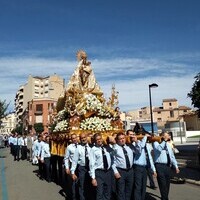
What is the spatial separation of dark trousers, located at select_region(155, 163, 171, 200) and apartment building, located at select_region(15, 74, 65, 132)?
285 ft

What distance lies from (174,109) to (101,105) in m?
93.3

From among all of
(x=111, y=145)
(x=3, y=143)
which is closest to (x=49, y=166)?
(x=111, y=145)

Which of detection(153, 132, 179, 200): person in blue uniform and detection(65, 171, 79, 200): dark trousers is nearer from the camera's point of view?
detection(153, 132, 179, 200): person in blue uniform

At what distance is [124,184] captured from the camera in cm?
773

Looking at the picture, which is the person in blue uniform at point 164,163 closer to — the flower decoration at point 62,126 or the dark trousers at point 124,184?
the dark trousers at point 124,184

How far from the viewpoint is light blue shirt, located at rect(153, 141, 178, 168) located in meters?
8.54

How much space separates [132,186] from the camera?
25.7 ft

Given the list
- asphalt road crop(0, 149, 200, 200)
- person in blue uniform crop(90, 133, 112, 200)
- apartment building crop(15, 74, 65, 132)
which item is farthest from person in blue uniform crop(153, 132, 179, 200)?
apartment building crop(15, 74, 65, 132)

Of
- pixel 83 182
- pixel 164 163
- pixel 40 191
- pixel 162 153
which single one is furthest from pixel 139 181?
pixel 40 191

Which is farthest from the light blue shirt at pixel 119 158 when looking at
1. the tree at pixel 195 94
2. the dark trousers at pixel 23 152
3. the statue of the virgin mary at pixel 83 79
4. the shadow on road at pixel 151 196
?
the dark trousers at pixel 23 152

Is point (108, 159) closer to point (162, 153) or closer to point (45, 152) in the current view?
point (162, 153)

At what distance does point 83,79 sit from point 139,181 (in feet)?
20.0

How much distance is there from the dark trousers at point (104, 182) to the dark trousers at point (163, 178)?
1.31m

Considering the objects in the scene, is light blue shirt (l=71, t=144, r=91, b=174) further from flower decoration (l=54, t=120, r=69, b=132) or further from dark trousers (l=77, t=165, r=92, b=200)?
flower decoration (l=54, t=120, r=69, b=132)
